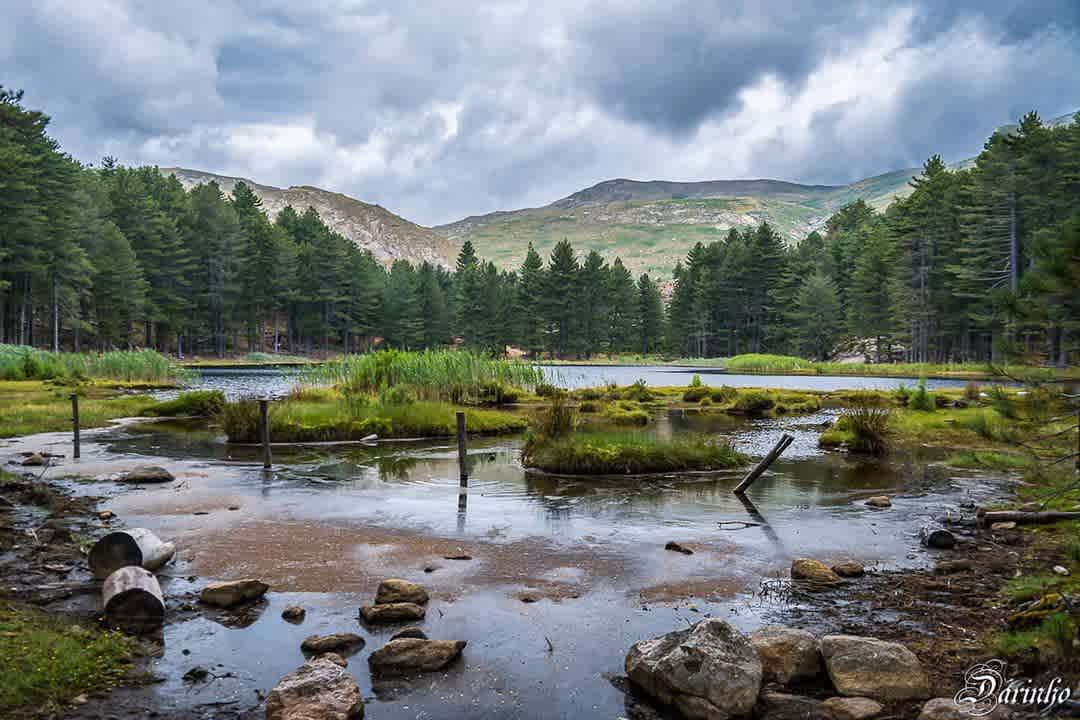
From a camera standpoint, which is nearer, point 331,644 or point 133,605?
point 331,644

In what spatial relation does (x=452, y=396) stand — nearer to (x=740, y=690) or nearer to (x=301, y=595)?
(x=301, y=595)

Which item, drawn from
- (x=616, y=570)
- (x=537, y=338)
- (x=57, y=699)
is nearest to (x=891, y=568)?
(x=616, y=570)

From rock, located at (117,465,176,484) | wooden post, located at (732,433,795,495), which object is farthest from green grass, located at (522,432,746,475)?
rock, located at (117,465,176,484)

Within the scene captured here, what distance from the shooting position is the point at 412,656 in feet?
18.0

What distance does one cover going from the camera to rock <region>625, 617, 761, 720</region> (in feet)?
15.5

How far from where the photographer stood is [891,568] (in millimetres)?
8125

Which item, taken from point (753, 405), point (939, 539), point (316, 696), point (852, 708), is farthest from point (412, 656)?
point (753, 405)

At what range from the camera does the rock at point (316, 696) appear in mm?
4539

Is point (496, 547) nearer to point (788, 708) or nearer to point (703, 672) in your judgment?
point (703, 672)

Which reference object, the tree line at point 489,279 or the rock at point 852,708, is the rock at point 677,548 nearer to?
the rock at point 852,708

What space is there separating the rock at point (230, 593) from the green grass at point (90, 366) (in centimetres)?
3443

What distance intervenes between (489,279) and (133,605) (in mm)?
94691

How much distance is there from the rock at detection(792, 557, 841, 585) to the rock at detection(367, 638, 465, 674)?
13.6ft

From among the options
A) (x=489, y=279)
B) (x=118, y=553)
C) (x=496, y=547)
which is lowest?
(x=496, y=547)
